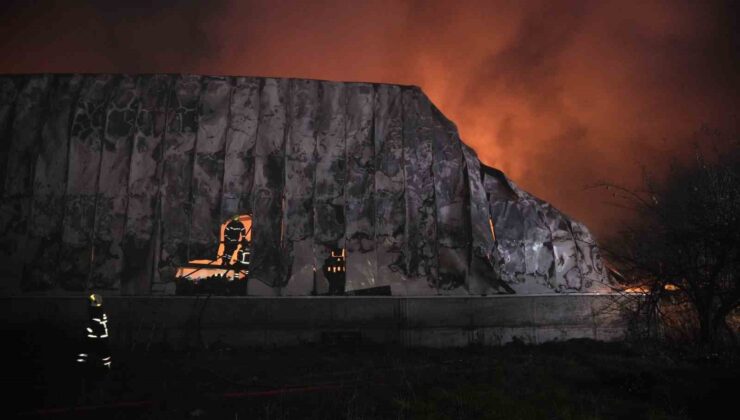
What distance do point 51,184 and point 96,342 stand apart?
557cm

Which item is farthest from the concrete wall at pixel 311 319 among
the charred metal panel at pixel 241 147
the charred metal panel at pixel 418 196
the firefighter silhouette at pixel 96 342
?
the firefighter silhouette at pixel 96 342

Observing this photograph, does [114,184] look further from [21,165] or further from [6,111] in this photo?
[6,111]

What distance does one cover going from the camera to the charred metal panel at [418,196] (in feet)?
36.2

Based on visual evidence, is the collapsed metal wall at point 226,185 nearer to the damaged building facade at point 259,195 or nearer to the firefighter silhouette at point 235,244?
the damaged building facade at point 259,195

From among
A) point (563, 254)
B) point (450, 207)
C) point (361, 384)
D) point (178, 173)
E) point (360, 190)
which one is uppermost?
point (178, 173)

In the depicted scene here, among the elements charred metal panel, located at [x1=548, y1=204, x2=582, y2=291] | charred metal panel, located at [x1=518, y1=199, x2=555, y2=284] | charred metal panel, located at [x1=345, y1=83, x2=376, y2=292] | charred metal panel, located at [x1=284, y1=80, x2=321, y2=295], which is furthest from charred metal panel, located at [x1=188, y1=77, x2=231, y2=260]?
charred metal panel, located at [x1=548, y1=204, x2=582, y2=291]

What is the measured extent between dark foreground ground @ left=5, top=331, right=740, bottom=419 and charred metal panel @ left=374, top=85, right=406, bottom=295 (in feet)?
6.43

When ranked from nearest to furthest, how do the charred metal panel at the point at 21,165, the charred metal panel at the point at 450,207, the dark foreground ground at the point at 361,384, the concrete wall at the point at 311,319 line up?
1. the dark foreground ground at the point at 361,384
2. the concrete wall at the point at 311,319
3. the charred metal panel at the point at 21,165
4. the charred metal panel at the point at 450,207

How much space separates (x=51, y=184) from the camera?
1091 centimetres

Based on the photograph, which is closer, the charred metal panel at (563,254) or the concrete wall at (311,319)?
the concrete wall at (311,319)

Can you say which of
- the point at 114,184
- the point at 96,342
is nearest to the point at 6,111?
the point at 114,184

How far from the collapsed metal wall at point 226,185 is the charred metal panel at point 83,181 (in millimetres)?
27

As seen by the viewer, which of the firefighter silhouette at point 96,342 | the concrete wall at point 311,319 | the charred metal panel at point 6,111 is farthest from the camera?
the charred metal panel at point 6,111

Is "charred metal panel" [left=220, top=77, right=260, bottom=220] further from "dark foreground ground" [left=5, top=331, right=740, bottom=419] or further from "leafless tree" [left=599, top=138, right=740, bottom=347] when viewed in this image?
"leafless tree" [left=599, top=138, right=740, bottom=347]
